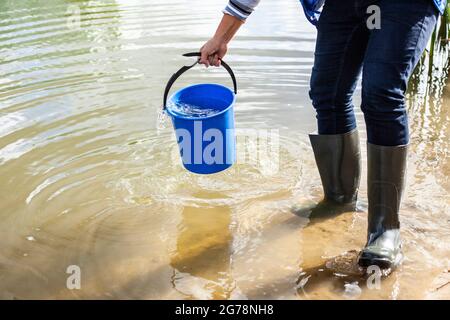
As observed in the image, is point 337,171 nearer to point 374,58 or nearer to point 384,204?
point 384,204

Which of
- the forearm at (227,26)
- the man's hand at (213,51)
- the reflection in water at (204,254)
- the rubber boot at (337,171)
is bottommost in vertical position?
the reflection in water at (204,254)

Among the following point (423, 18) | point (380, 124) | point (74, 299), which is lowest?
point (74, 299)

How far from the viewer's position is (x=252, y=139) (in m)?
3.87

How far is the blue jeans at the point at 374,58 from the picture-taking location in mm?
2199

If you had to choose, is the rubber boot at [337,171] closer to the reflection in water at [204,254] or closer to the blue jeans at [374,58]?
the blue jeans at [374,58]

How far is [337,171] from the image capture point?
9.37 feet

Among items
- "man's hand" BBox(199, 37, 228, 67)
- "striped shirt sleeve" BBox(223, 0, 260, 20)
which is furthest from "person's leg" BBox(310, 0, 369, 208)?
"man's hand" BBox(199, 37, 228, 67)

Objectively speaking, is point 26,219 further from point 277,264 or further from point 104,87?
point 104,87

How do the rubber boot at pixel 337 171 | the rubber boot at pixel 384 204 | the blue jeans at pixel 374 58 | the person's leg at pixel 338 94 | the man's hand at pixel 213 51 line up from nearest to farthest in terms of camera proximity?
the blue jeans at pixel 374 58, the rubber boot at pixel 384 204, the person's leg at pixel 338 94, the man's hand at pixel 213 51, the rubber boot at pixel 337 171

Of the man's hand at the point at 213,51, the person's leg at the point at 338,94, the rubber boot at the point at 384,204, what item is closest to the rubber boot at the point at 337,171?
the person's leg at the point at 338,94

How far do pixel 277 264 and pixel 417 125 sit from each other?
78.9 inches

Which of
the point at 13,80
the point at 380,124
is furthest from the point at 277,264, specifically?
the point at 13,80

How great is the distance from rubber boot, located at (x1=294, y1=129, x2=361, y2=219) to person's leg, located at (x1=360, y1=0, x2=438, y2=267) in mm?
369

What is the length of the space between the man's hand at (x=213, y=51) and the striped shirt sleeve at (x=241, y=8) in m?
0.15
